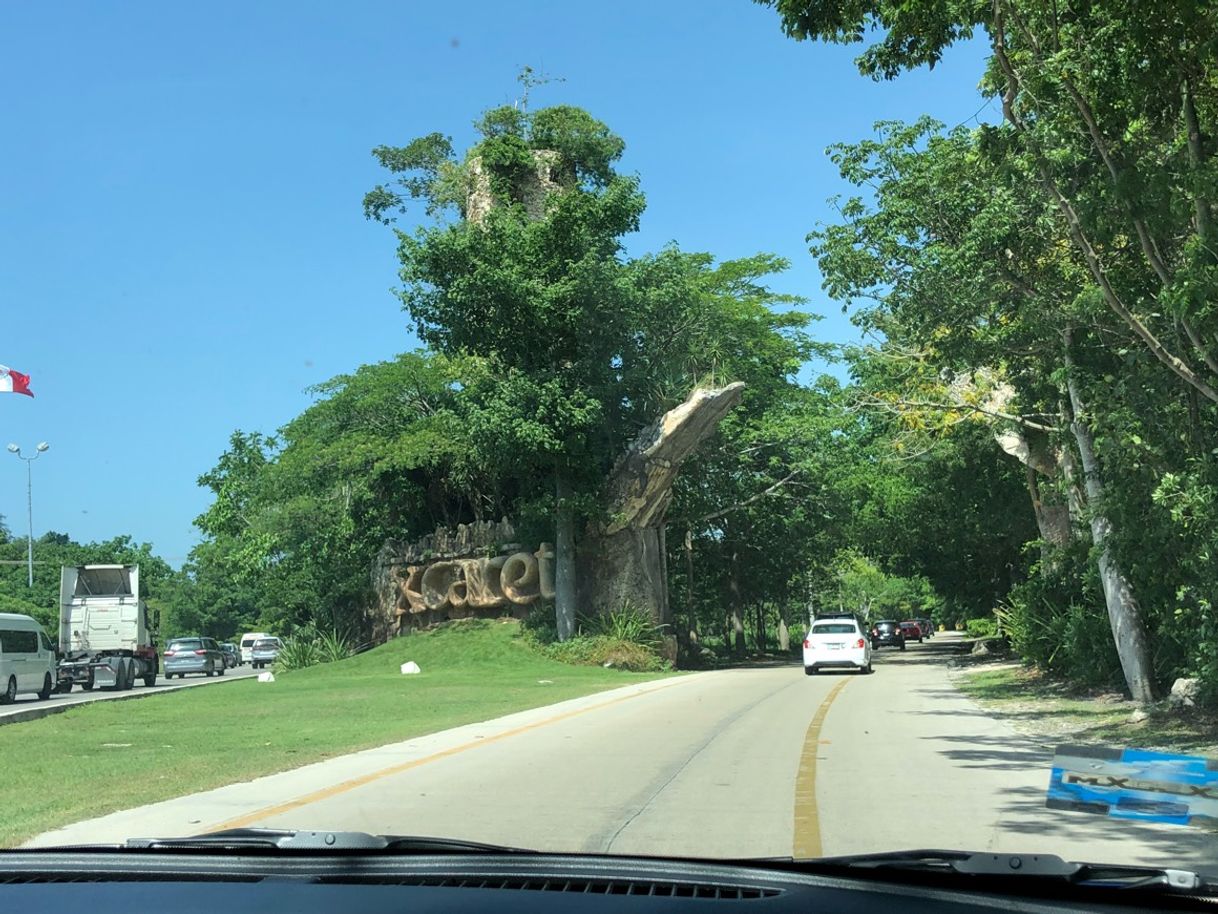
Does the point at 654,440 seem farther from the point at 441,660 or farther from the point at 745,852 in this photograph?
the point at 745,852

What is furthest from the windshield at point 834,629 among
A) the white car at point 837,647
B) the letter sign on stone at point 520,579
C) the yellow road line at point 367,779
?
the yellow road line at point 367,779

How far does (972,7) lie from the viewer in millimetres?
12055

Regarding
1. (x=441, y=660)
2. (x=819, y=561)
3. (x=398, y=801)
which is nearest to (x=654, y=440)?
(x=441, y=660)

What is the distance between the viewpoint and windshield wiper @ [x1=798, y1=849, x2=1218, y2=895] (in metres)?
3.77

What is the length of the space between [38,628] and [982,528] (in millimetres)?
28347

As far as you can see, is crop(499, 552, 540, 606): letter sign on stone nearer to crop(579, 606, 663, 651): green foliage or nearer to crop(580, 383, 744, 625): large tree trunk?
crop(580, 383, 744, 625): large tree trunk

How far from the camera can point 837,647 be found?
32719mm

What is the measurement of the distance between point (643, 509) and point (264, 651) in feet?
105

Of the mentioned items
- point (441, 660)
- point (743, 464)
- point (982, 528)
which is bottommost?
point (441, 660)

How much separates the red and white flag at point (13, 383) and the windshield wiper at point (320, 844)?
3246cm

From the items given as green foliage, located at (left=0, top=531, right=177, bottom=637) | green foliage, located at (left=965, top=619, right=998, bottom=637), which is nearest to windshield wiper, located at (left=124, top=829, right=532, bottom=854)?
green foliage, located at (left=965, top=619, right=998, bottom=637)

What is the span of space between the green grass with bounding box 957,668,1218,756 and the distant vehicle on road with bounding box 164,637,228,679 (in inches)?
1372

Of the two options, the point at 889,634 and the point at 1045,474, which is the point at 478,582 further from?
the point at 889,634

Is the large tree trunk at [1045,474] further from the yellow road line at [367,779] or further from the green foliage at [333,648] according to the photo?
the green foliage at [333,648]
